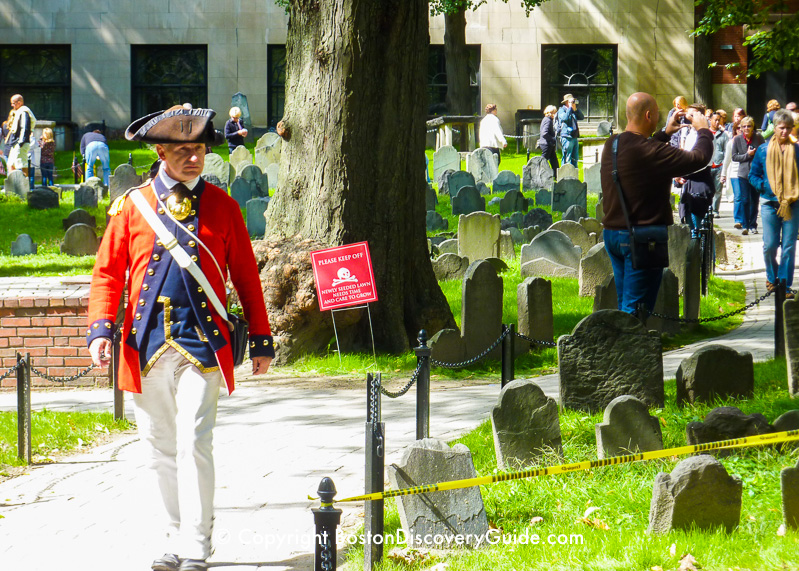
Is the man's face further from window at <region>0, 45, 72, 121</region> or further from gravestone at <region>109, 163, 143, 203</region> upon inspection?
window at <region>0, 45, 72, 121</region>

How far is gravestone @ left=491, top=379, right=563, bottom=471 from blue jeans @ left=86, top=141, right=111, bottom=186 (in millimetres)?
18914

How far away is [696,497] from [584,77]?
3453 cm

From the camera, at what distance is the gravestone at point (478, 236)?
48.5 feet

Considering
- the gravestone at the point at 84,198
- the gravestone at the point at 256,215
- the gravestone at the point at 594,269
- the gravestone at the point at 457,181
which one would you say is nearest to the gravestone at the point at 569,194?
the gravestone at the point at 457,181

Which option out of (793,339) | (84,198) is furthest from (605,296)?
(84,198)

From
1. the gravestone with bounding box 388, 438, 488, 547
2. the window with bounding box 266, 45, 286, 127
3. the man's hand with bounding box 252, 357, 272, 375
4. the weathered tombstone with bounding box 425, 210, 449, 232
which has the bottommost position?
the gravestone with bounding box 388, 438, 488, 547

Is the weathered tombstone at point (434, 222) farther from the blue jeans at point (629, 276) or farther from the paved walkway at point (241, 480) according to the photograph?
the blue jeans at point (629, 276)

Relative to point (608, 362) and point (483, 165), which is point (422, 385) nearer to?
point (608, 362)

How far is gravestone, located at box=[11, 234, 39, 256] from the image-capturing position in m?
16.2

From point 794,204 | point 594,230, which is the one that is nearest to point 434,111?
point 594,230

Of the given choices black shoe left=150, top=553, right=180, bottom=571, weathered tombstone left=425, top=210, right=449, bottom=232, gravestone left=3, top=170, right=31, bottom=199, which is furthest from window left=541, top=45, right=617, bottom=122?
black shoe left=150, top=553, right=180, bottom=571

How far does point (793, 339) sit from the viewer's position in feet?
23.4

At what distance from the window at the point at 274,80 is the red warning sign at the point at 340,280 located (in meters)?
29.1

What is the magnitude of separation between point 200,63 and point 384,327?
29658mm
